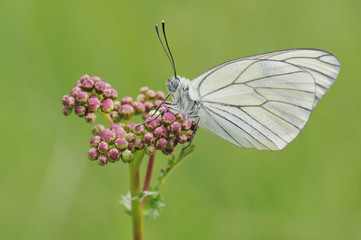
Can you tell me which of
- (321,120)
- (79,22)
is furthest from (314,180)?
(79,22)

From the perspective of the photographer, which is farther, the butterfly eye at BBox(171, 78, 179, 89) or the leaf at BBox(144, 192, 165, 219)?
the butterfly eye at BBox(171, 78, 179, 89)

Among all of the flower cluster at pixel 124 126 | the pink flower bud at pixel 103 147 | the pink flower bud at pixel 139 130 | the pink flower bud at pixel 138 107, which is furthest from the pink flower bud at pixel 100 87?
the pink flower bud at pixel 103 147

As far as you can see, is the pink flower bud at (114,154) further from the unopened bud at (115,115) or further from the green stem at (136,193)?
the unopened bud at (115,115)

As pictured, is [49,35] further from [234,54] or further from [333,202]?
[333,202]

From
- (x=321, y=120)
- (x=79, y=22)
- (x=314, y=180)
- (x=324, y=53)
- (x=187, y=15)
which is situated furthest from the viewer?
(x=187, y=15)

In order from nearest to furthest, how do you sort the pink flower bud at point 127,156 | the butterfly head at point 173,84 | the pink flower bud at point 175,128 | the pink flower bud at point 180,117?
the pink flower bud at point 127,156 → the pink flower bud at point 175,128 → the pink flower bud at point 180,117 → the butterfly head at point 173,84

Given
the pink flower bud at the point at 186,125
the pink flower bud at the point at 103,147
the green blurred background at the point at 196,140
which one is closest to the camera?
the pink flower bud at the point at 103,147

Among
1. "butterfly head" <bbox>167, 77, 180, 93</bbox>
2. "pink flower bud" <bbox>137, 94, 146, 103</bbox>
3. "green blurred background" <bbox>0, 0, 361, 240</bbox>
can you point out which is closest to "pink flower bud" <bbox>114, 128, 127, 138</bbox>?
"pink flower bud" <bbox>137, 94, 146, 103</bbox>

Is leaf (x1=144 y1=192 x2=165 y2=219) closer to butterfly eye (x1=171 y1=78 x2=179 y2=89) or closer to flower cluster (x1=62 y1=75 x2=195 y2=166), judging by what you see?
flower cluster (x1=62 y1=75 x2=195 y2=166)
